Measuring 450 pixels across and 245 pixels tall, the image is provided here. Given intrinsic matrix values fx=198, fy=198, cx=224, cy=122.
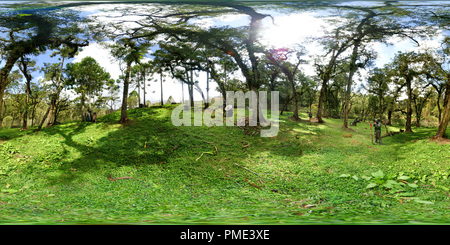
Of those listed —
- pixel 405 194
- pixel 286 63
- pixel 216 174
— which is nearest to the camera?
pixel 405 194

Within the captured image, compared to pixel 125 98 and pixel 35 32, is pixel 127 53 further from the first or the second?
pixel 35 32

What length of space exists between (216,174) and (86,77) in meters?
2.23

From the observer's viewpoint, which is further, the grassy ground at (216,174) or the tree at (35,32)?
the tree at (35,32)

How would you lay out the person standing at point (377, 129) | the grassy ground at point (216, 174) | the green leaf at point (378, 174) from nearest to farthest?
1. the grassy ground at point (216, 174)
2. the green leaf at point (378, 174)
3. the person standing at point (377, 129)

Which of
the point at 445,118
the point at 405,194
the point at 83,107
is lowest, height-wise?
the point at 405,194

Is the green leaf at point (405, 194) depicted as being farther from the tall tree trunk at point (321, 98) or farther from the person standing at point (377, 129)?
the tall tree trunk at point (321, 98)

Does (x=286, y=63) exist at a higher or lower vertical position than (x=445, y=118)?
higher

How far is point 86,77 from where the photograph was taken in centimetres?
274

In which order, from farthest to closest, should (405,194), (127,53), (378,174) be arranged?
(127,53)
(378,174)
(405,194)

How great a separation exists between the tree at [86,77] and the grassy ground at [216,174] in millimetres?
436

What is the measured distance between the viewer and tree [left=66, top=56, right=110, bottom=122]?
2707 mm

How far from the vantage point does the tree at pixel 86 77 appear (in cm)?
271

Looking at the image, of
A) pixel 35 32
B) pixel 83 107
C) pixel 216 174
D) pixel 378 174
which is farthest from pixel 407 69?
pixel 35 32

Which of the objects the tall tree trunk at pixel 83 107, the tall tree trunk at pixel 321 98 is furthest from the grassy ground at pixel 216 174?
the tall tree trunk at pixel 321 98
